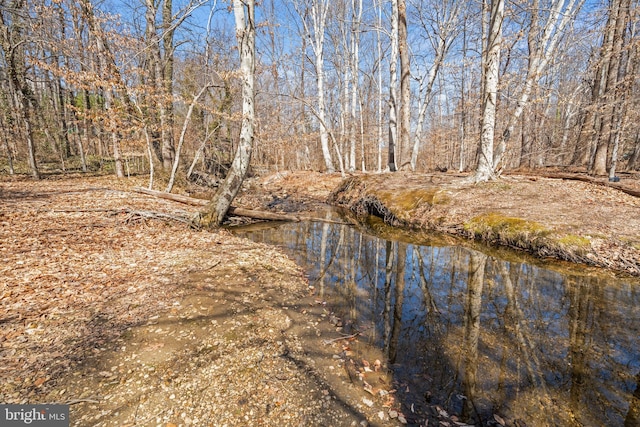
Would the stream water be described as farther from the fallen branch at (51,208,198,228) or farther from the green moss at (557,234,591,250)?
the fallen branch at (51,208,198,228)

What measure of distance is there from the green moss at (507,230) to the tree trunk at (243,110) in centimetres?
711

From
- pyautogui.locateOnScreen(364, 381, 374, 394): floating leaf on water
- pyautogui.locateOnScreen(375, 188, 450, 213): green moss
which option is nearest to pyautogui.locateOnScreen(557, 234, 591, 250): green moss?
pyautogui.locateOnScreen(375, 188, 450, 213): green moss

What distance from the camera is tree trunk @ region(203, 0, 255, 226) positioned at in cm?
757

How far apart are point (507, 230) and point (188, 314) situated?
785cm

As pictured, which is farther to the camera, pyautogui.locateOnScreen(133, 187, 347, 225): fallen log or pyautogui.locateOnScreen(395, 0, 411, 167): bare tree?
pyautogui.locateOnScreen(395, 0, 411, 167): bare tree

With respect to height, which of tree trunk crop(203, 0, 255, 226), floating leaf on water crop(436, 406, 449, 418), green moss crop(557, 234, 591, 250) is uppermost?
tree trunk crop(203, 0, 255, 226)

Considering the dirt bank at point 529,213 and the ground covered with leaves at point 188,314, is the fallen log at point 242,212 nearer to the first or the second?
the ground covered with leaves at point 188,314

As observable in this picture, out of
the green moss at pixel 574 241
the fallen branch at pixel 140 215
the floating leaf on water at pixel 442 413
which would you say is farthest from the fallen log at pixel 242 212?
the floating leaf on water at pixel 442 413

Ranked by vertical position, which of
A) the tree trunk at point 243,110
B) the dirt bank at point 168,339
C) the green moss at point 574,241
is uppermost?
the tree trunk at point 243,110

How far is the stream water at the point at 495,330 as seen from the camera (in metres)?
2.68

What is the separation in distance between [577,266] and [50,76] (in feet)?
110

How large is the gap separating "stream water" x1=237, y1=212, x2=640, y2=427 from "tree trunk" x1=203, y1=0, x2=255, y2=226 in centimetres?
309

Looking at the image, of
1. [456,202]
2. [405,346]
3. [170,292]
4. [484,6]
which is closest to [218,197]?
[170,292]

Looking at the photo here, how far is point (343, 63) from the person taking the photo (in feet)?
71.9
